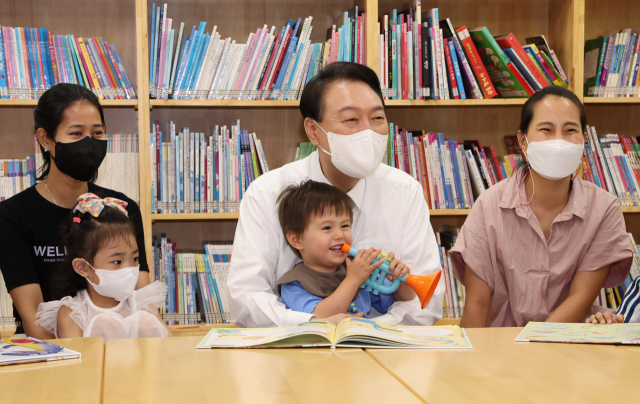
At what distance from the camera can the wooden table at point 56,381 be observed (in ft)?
3.11

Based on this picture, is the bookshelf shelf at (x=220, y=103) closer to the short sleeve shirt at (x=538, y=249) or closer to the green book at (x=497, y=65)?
the green book at (x=497, y=65)

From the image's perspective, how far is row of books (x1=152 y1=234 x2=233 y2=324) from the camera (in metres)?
2.68

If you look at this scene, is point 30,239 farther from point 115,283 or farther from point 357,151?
point 357,151

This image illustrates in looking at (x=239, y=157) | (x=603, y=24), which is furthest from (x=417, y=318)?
(x=603, y=24)

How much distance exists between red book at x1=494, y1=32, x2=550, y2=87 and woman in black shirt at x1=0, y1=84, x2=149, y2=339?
1.83 meters

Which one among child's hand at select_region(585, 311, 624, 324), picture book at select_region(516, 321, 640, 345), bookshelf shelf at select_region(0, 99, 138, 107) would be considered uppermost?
bookshelf shelf at select_region(0, 99, 138, 107)

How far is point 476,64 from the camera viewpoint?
9.07 feet

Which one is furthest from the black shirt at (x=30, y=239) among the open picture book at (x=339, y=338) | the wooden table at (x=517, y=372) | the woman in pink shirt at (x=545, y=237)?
the woman in pink shirt at (x=545, y=237)

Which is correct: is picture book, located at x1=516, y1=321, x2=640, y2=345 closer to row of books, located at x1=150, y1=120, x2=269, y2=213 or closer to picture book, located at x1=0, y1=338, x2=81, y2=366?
picture book, located at x1=0, y1=338, x2=81, y2=366

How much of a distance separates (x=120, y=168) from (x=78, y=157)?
2.04ft

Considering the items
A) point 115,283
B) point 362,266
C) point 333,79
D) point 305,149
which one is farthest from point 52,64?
point 362,266

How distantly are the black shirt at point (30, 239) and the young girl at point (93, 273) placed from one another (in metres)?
0.11

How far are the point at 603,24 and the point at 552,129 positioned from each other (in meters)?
1.44

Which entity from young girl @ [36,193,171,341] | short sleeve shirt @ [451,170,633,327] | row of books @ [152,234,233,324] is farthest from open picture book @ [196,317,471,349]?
row of books @ [152,234,233,324]
